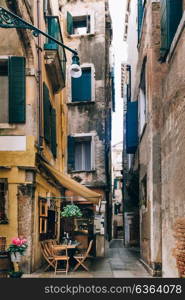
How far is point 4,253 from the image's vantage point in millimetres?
9086

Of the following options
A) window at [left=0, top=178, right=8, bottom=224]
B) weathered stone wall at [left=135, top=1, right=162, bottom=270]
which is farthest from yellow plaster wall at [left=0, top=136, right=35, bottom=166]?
weathered stone wall at [left=135, top=1, right=162, bottom=270]

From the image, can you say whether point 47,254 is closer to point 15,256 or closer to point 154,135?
point 15,256

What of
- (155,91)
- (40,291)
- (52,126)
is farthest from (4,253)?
(52,126)

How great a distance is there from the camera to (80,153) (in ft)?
76.6

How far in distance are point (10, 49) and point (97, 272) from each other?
21.6 feet

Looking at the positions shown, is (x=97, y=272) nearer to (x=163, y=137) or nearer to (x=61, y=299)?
(x=163, y=137)

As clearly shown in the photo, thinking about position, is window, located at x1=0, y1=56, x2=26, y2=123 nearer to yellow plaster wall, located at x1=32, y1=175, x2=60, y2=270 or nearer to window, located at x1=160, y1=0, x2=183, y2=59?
yellow plaster wall, located at x1=32, y1=175, x2=60, y2=270

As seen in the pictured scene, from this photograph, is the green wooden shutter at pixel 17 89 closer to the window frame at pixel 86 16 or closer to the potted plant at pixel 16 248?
the potted plant at pixel 16 248

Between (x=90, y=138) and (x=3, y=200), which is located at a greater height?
A: (x=90, y=138)

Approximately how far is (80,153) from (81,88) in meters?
3.12

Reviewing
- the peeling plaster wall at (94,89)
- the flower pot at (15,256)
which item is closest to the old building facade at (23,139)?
the flower pot at (15,256)

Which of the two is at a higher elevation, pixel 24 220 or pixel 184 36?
pixel 184 36

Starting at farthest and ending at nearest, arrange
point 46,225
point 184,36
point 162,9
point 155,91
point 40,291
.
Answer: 1. point 46,225
2. point 155,91
3. point 162,9
4. point 184,36
5. point 40,291

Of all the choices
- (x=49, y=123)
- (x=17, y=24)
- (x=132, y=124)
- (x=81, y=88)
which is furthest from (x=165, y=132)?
(x=81, y=88)
